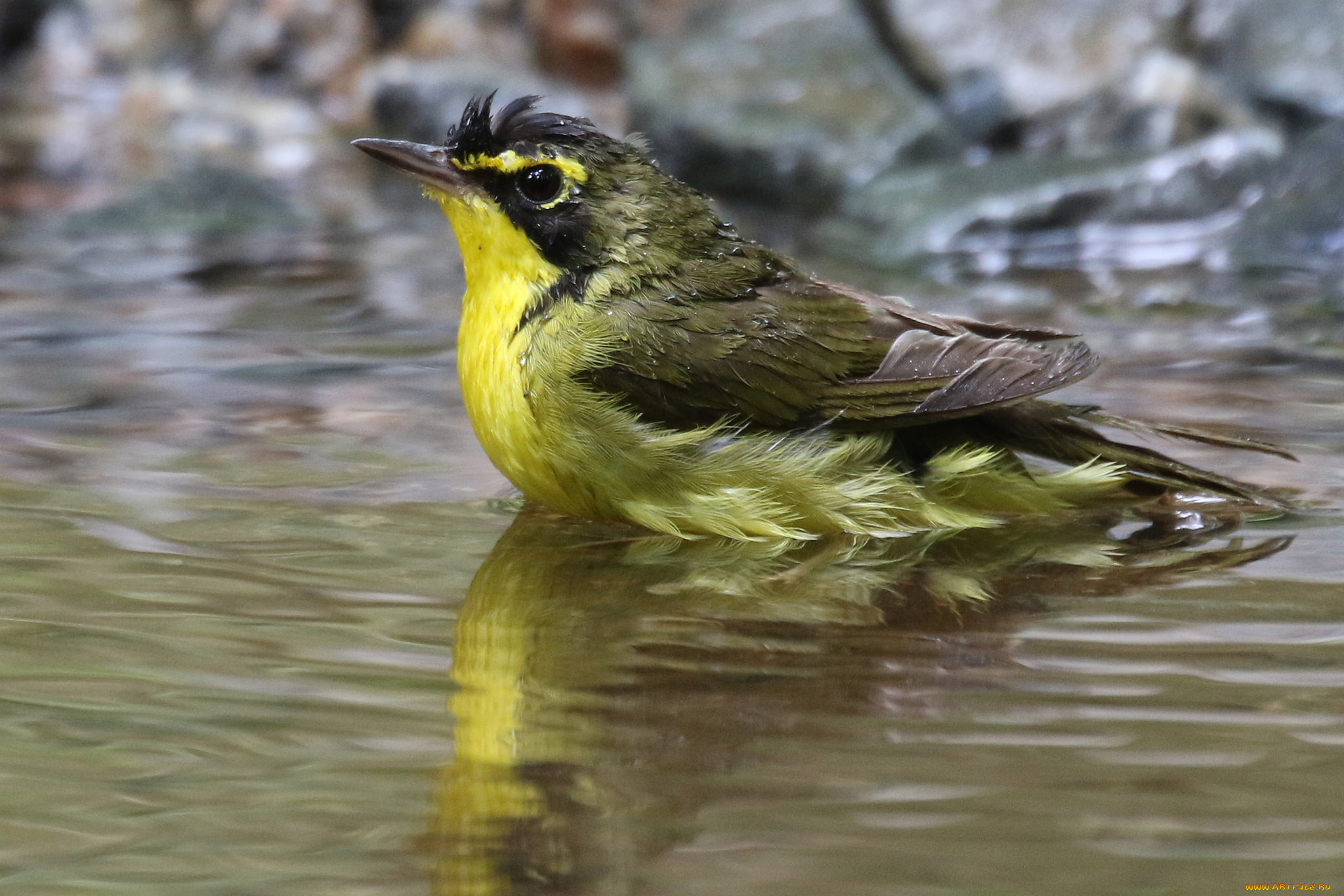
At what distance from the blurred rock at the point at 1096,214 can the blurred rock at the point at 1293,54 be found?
33cm

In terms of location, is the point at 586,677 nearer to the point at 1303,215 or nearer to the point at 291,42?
the point at 1303,215

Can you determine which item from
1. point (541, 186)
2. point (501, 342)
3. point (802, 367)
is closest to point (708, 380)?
point (802, 367)

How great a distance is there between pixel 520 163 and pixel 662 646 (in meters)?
1.63

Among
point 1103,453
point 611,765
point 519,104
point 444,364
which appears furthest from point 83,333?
point 611,765

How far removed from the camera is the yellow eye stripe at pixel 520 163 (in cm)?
483

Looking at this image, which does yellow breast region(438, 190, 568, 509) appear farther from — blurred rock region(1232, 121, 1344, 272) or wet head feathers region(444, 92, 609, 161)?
blurred rock region(1232, 121, 1344, 272)

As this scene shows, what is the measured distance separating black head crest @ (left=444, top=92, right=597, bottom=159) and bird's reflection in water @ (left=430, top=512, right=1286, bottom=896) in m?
1.02

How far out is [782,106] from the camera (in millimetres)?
10344

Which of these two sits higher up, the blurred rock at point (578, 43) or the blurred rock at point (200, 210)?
the blurred rock at point (578, 43)


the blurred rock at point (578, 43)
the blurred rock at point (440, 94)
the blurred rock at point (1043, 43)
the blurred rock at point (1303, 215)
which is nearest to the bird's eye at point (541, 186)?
the blurred rock at point (1303, 215)

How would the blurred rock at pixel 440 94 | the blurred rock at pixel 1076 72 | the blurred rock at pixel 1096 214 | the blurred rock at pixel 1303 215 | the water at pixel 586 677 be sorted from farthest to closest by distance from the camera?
the blurred rock at pixel 440 94 < the blurred rock at pixel 1076 72 < the blurred rock at pixel 1096 214 < the blurred rock at pixel 1303 215 < the water at pixel 586 677

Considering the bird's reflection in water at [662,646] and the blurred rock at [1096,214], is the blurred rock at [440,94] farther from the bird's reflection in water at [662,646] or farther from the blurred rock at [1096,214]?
the bird's reflection in water at [662,646]

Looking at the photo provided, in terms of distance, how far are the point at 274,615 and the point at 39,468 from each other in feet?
4.87

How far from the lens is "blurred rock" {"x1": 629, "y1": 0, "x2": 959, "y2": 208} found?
9.88 m
